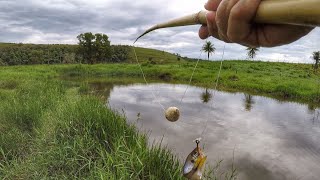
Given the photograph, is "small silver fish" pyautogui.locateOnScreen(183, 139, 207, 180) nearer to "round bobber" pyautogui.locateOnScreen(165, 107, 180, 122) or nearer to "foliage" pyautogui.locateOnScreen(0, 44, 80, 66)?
"round bobber" pyautogui.locateOnScreen(165, 107, 180, 122)

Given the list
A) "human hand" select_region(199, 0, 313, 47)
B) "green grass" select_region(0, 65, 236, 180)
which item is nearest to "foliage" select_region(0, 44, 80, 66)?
"green grass" select_region(0, 65, 236, 180)

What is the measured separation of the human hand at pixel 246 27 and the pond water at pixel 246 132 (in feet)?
24.4

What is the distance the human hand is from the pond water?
24.4 ft

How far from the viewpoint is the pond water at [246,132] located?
39.5 ft

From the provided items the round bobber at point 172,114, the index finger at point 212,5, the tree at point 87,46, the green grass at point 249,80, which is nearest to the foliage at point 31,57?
the tree at point 87,46

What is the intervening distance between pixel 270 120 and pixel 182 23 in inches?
774

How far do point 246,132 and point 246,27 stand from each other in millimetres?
16292

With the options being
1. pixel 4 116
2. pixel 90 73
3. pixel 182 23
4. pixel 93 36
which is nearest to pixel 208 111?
pixel 4 116

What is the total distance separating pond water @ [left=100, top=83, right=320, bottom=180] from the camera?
12055 millimetres

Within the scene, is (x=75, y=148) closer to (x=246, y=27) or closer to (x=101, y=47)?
(x=246, y=27)

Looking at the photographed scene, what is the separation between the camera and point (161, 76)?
5081 centimetres

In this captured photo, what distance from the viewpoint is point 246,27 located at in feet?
3.86

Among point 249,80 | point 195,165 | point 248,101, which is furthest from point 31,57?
point 195,165

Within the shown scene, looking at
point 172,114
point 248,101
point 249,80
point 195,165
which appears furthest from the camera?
point 249,80
